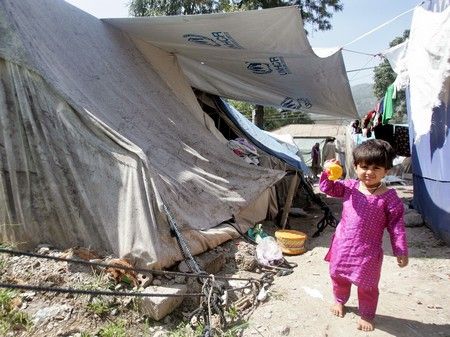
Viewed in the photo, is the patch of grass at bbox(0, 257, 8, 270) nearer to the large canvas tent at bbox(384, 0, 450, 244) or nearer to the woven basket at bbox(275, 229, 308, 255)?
the woven basket at bbox(275, 229, 308, 255)

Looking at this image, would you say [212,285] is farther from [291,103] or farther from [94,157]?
[291,103]

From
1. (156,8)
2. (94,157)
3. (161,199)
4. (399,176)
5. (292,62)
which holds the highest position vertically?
(156,8)

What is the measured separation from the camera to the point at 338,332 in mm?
2619

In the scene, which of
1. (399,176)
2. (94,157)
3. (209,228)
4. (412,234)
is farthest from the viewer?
(399,176)

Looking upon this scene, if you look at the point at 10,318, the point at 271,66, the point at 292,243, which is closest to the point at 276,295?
the point at 292,243

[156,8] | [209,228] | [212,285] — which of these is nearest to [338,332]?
[212,285]

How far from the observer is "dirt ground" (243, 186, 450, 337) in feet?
8.82

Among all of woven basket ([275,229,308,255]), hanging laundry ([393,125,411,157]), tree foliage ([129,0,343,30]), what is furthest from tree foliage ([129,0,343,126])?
woven basket ([275,229,308,255])

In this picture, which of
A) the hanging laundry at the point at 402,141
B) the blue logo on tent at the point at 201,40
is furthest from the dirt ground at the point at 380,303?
the hanging laundry at the point at 402,141

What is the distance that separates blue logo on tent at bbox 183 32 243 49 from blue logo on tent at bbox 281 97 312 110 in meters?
2.19

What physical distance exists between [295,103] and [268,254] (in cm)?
375

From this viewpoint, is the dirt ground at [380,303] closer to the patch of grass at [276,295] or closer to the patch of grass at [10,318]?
the patch of grass at [276,295]

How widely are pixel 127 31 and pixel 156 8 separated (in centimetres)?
1047

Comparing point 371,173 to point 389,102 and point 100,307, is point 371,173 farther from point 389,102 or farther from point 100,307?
point 389,102
